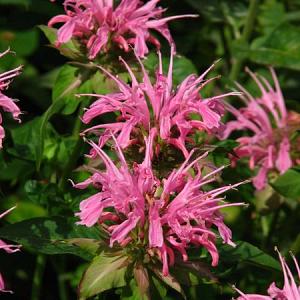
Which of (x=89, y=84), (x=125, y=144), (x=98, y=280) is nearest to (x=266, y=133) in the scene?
(x=89, y=84)

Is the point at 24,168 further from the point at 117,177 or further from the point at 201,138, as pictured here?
the point at 117,177

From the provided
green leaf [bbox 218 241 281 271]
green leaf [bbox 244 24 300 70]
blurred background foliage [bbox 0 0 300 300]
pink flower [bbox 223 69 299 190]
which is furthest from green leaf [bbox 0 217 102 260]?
green leaf [bbox 244 24 300 70]

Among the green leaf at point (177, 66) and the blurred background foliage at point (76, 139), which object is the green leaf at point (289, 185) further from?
the green leaf at point (177, 66)

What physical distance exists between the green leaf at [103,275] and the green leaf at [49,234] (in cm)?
4

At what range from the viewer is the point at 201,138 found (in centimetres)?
182

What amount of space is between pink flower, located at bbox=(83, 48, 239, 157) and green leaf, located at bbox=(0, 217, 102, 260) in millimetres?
168

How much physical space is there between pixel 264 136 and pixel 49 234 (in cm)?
71

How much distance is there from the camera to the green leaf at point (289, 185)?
165 cm

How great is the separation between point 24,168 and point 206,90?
0.49 metres

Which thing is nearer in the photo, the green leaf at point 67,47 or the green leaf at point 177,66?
the green leaf at point 67,47

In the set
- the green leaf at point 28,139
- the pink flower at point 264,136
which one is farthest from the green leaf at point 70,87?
the pink flower at point 264,136

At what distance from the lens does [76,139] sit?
182 centimetres

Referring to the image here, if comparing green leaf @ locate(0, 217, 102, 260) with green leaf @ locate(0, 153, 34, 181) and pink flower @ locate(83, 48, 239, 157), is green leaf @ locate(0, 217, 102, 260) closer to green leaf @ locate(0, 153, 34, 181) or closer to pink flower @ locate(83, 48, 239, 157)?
pink flower @ locate(83, 48, 239, 157)

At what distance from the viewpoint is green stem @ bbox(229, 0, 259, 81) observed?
7.35 ft
